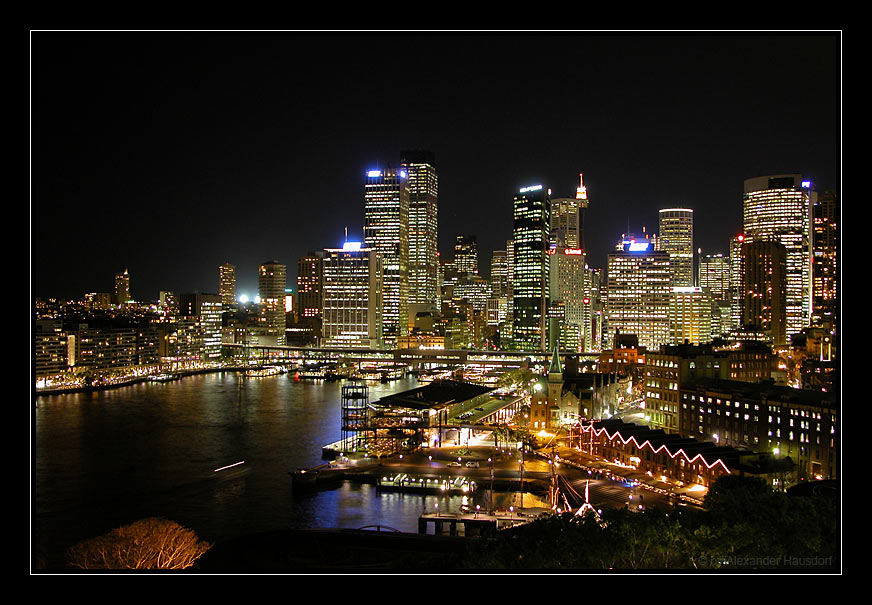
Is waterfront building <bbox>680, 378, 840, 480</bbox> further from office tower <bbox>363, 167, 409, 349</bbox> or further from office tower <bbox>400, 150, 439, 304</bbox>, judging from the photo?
office tower <bbox>400, 150, 439, 304</bbox>

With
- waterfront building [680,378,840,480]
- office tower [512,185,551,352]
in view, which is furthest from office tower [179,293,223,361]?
waterfront building [680,378,840,480]

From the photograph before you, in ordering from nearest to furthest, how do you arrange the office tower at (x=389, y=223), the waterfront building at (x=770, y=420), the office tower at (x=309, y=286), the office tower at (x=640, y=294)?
1. the waterfront building at (x=770, y=420)
2. the office tower at (x=640, y=294)
3. the office tower at (x=389, y=223)
4. the office tower at (x=309, y=286)

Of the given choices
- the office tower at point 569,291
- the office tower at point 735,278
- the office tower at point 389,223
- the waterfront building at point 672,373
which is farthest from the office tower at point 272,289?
the waterfront building at point 672,373

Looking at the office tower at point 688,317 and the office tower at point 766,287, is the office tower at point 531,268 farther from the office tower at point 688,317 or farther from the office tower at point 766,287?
the office tower at point 766,287

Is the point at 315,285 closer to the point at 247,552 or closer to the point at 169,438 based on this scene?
the point at 169,438

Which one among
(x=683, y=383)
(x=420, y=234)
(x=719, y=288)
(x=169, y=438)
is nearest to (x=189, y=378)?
(x=169, y=438)

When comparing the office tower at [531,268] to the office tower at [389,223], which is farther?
the office tower at [389,223]

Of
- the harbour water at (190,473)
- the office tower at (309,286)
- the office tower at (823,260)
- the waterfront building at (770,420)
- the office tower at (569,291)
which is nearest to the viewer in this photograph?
the harbour water at (190,473)
